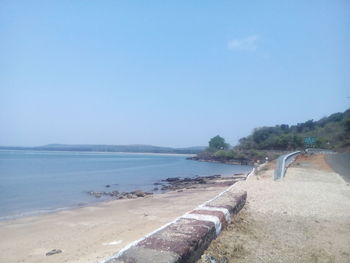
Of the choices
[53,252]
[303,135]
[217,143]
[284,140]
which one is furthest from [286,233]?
[217,143]

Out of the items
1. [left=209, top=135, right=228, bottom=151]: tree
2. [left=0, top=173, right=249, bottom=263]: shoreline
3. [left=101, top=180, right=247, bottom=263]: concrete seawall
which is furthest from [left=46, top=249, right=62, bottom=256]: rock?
[left=209, top=135, right=228, bottom=151]: tree

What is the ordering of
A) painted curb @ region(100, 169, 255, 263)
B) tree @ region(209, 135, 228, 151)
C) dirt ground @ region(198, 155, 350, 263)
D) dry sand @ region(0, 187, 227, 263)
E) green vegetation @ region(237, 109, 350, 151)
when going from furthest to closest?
tree @ region(209, 135, 228, 151)
green vegetation @ region(237, 109, 350, 151)
dry sand @ region(0, 187, 227, 263)
dirt ground @ region(198, 155, 350, 263)
painted curb @ region(100, 169, 255, 263)

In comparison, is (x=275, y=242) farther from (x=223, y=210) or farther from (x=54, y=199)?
(x=54, y=199)

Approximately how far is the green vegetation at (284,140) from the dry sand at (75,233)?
54718 mm

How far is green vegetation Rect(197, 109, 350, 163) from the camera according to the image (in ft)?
231

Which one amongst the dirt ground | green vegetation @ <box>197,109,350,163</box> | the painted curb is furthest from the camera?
green vegetation @ <box>197,109,350,163</box>

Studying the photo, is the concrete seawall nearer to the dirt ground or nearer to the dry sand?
the dirt ground

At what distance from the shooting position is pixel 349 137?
205 ft

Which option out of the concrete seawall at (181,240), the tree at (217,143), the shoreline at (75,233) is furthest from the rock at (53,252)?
the tree at (217,143)

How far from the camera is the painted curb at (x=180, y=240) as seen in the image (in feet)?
9.91

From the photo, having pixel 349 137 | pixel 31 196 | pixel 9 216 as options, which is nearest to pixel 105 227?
pixel 9 216

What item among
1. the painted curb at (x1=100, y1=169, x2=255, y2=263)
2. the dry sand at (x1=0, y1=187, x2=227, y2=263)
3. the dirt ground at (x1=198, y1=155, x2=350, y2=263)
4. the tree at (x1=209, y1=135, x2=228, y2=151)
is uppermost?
the tree at (x1=209, y1=135, x2=228, y2=151)

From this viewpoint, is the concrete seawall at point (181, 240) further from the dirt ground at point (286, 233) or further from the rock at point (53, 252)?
the rock at point (53, 252)

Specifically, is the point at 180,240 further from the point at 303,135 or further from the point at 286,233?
the point at 303,135
